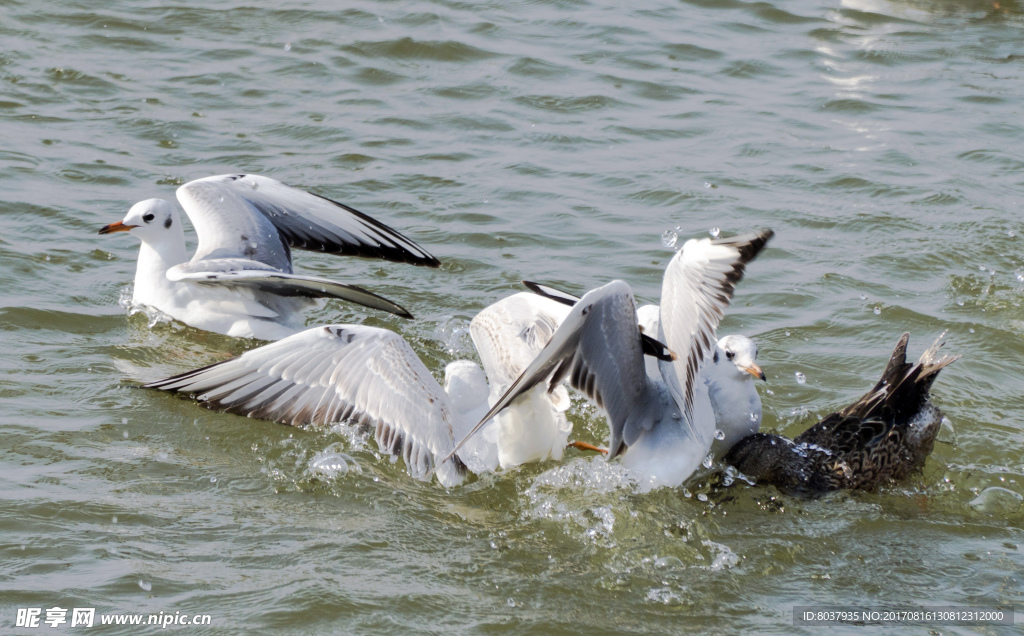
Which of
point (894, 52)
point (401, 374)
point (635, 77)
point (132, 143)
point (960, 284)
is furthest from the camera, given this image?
point (894, 52)

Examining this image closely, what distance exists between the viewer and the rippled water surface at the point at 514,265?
433cm

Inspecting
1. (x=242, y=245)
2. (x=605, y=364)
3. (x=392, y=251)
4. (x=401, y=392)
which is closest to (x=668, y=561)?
(x=605, y=364)

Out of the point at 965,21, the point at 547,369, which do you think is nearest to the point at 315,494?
the point at 547,369

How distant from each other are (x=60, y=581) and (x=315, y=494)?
1185 mm

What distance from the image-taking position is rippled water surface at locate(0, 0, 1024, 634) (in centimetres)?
433

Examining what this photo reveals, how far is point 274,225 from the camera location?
7508mm

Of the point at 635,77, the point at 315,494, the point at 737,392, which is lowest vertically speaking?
the point at 315,494

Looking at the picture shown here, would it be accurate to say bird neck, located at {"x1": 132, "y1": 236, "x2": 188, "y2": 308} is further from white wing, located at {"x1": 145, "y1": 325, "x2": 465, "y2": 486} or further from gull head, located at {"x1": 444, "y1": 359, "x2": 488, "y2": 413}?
gull head, located at {"x1": 444, "y1": 359, "x2": 488, "y2": 413}

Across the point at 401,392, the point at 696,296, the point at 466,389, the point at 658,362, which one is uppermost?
the point at 696,296

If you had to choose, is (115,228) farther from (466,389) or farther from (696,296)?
(696,296)

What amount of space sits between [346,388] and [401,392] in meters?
0.33

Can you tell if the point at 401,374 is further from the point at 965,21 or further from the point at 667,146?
the point at 965,21

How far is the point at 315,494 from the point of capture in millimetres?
4973

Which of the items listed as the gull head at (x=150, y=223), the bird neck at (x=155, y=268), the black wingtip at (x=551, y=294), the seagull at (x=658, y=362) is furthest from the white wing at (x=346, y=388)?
the gull head at (x=150, y=223)
